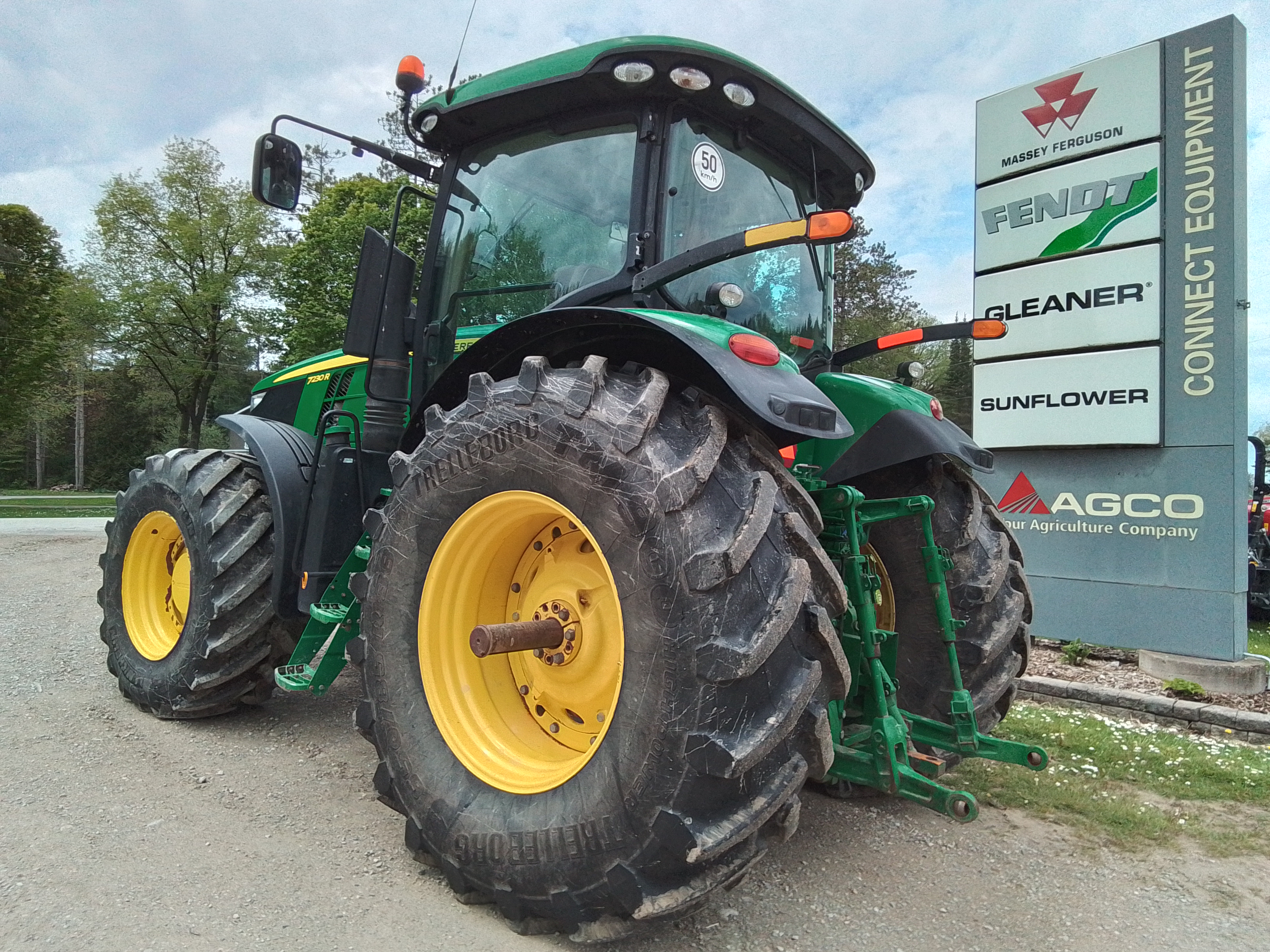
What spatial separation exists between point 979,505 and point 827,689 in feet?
4.66

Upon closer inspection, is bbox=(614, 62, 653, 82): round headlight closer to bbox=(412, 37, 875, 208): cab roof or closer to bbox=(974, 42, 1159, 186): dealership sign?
bbox=(412, 37, 875, 208): cab roof

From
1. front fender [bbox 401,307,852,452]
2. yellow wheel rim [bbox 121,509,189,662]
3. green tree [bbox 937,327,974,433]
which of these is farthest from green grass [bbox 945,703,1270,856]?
green tree [bbox 937,327,974,433]

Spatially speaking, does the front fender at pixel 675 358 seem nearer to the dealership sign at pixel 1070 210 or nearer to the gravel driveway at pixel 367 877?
the gravel driveway at pixel 367 877

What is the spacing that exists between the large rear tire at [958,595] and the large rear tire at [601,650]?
43.8 inches

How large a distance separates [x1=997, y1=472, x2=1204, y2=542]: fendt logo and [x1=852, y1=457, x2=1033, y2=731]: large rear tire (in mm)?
2142

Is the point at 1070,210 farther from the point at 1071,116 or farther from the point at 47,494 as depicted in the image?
the point at 47,494

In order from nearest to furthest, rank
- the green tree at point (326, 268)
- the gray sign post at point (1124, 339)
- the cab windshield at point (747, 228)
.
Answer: the cab windshield at point (747, 228)
the gray sign post at point (1124, 339)
the green tree at point (326, 268)

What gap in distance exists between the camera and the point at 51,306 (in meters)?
25.1

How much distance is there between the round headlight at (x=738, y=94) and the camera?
8.53 ft

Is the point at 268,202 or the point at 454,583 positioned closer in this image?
the point at 454,583

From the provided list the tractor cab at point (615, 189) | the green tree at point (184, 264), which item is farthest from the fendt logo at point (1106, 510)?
the green tree at point (184, 264)

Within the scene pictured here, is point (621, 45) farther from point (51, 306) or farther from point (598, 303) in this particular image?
point (51, 306)

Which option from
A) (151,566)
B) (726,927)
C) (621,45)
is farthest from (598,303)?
(151,566)

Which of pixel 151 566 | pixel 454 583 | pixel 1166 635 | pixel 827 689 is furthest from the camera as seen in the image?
pixel 1166 635
